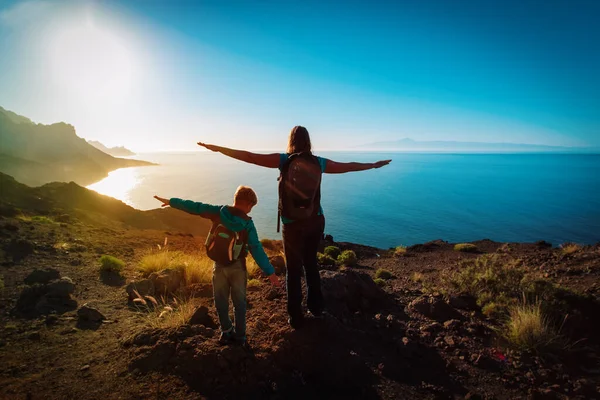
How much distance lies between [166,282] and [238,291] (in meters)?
3.29

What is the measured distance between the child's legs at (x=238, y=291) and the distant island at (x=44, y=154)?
11344 cm

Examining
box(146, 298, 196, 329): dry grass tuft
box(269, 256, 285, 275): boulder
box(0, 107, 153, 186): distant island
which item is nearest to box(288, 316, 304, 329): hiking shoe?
box(146, 298, 196, 329): dry grass tuft

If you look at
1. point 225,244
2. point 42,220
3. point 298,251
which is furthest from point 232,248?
point 42,220

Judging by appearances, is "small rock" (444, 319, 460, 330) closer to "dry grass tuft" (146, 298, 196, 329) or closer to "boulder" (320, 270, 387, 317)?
"boulder" (320, 270, 387, 317)

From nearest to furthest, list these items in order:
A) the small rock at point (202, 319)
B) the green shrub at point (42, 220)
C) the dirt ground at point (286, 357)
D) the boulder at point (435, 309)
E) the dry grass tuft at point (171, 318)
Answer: the dirt ground at point (286, 357), the dry grass tuft at point (171, 318), the small rock at point (202, 319), the boulder at point (435, 309), the green shrub at point (42, 220)

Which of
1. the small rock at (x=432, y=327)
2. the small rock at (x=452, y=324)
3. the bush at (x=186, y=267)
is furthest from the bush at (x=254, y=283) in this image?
the small rock at (x=452, y=324)

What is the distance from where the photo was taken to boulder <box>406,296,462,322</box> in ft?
16.8

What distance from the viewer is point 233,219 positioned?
3240 millimetres

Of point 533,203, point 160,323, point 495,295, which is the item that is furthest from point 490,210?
point 160,323

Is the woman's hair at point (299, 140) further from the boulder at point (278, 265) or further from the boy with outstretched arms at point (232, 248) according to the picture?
the boulder at point (278, 265)

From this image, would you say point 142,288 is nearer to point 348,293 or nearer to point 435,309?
point 348,293

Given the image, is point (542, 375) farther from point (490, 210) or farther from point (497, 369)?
point (490, 210)

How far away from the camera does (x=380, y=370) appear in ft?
11.6

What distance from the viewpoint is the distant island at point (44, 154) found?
9031 centimetres
